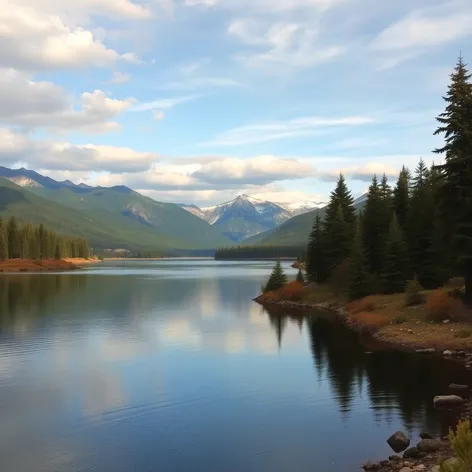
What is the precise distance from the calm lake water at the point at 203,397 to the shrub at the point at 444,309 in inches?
331

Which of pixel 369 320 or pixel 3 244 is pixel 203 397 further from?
pixel 3 244

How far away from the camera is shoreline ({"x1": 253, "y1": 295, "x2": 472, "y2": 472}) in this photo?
21250 mm

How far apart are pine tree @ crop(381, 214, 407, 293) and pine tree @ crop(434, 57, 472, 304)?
18635 mm

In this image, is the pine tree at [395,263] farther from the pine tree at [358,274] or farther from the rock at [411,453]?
the rock at [411,453]

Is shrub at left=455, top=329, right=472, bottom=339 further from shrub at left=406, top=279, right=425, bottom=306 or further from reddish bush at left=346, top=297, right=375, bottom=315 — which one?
reddish bush at left=346, top=297, right=375, bottom=315

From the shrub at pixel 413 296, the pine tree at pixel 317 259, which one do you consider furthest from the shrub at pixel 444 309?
the pine tree at pixel 317 259

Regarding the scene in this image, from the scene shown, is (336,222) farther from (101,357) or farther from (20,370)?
(20,370)

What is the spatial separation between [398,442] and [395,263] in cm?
5067

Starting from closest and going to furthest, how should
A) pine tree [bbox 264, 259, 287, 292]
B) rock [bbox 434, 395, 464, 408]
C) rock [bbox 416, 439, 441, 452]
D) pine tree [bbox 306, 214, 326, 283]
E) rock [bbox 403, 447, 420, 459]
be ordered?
rock [bbox 403, 447, 420, 459], rock [bbox 416, 439, 441, 452], rock [bbox 434, 395, 464, 408], pine tree [bbox 306, 214, 326, 283], pine tree [bbox 264, 259, 287, 292]

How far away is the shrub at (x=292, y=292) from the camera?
311 ft

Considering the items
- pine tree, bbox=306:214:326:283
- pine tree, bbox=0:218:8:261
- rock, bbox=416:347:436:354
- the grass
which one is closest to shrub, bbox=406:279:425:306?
the grass

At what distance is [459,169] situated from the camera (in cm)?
5031

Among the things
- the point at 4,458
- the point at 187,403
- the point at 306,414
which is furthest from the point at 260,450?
the point at 4,458

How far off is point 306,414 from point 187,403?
7.35m
